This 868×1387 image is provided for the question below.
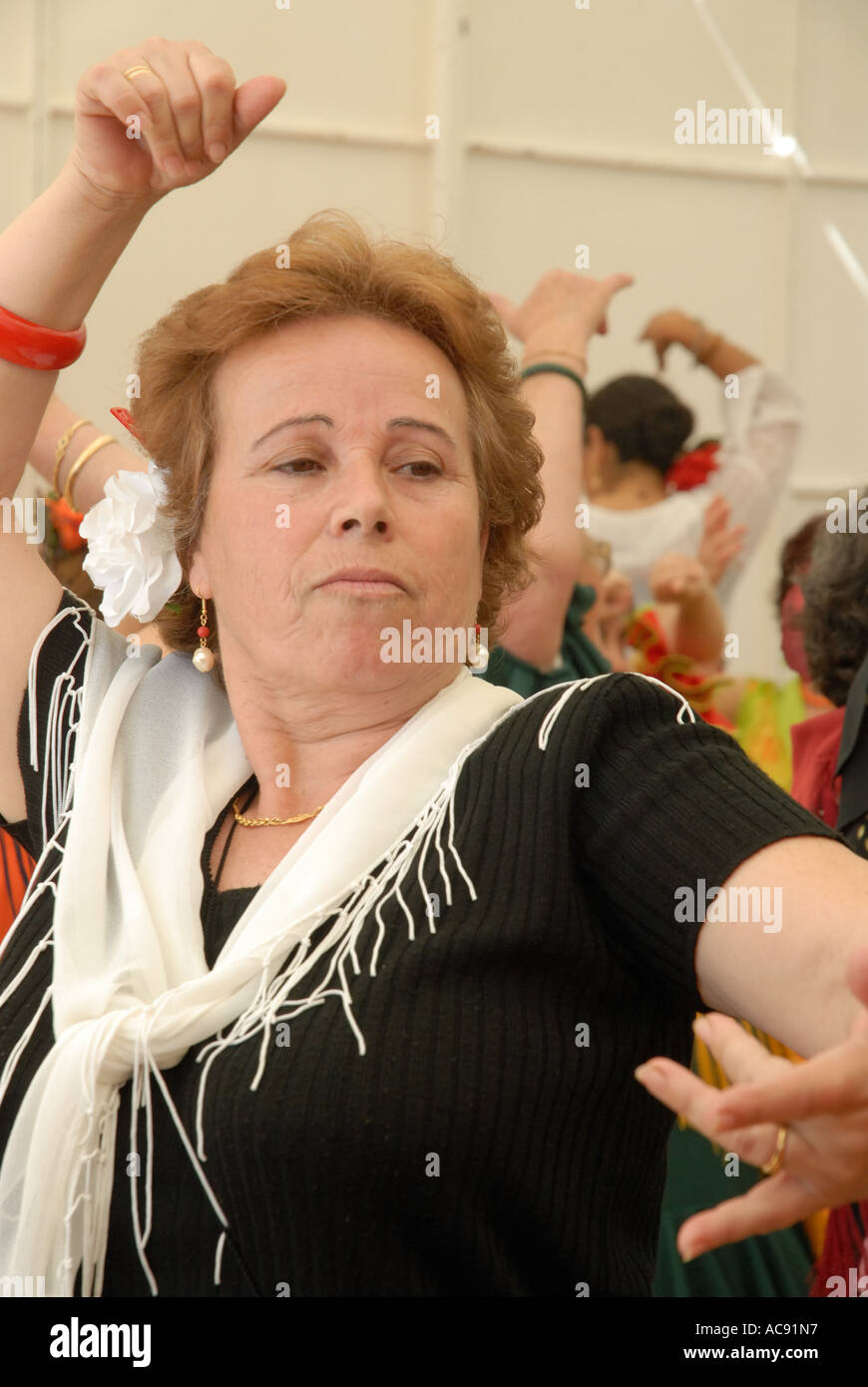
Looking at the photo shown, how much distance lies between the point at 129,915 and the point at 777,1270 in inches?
48.1

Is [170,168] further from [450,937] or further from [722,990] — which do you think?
[722,990]

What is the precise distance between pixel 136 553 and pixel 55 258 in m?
0.27

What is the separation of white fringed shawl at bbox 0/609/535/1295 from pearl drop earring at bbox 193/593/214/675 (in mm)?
87

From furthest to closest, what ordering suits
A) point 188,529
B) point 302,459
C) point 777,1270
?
point 777,1270, point 188,529, point 302,459

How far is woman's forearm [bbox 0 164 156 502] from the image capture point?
1232 millimetres

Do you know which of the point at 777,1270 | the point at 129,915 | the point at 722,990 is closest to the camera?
the point at 722,990

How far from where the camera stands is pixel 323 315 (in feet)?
4.11

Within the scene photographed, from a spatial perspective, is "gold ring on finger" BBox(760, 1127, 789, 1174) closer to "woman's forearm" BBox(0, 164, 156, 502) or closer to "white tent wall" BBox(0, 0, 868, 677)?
"woman's forearm" BBox(0, 164, 156, 502)

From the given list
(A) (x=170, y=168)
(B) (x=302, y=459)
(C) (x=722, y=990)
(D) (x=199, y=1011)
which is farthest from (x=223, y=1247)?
(A) (x=170, y=168)

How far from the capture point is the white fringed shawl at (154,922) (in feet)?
3.28

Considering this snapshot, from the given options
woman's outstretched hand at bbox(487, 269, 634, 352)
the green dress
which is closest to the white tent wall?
woman's outstretched hand at bbox(487, 269, 634, 352)

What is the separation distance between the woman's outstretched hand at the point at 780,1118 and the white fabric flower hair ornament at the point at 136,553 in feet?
2.45

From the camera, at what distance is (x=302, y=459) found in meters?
1.21

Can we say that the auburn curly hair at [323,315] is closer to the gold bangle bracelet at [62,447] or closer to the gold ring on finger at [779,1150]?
the gold bangle bracelet at [62,447]
